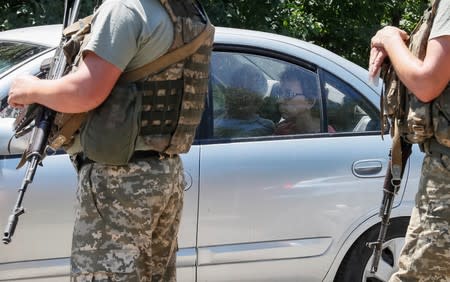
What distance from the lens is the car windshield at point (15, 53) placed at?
12.8 feet

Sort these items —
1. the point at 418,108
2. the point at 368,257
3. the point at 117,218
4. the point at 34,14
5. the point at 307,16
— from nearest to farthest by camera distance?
the point at 117,218, the point at 418,108, the point at 368,257, the point at 34,14, the point at 307,16

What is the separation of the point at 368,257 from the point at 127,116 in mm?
2111

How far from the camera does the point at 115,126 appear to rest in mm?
2582

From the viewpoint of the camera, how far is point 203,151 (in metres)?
3.93

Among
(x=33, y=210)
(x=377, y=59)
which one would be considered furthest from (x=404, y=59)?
(x=33, y=210)

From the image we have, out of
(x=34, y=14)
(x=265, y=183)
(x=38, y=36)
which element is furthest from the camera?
(x=34, y=14)

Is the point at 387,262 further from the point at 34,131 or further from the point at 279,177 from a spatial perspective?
the point at 34,131

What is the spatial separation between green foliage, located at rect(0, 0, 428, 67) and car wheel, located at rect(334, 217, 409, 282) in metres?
3.22

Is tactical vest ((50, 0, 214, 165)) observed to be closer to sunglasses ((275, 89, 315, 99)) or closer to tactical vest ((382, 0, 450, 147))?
tactical vest ((382, 0, 450, 147))

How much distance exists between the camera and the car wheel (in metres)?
4.19

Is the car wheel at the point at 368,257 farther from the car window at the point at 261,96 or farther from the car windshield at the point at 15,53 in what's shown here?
the car windshield at the point at 15,53

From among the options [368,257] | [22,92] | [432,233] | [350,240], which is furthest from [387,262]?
[22,92]

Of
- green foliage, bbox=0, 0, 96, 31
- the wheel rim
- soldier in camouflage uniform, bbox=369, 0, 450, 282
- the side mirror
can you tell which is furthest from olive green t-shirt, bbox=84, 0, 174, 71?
green foliage, bbox=0, 0, 96, 31

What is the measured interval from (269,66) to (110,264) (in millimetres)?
1869
